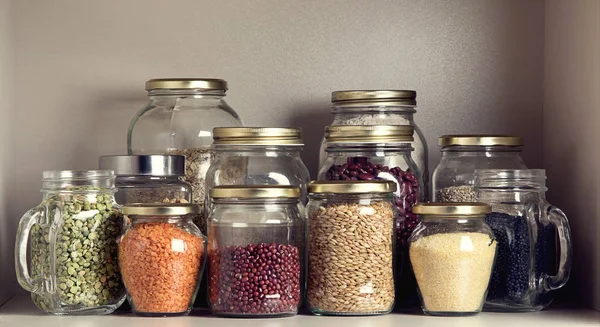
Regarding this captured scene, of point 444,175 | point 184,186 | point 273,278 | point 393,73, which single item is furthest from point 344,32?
point 273,278

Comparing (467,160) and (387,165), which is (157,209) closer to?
(387,165)

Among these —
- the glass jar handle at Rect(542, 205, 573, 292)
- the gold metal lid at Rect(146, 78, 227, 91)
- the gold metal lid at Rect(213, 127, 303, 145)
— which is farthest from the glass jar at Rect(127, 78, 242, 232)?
the glass jar handle at Rect(542, 205, 573, 292)

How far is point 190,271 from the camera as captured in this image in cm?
141

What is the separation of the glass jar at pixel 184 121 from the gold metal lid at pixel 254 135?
114 mm

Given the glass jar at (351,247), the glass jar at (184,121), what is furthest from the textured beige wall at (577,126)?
the glass jar at (184,121)

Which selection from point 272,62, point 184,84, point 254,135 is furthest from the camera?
point 272,62

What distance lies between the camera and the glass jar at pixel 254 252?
54.4 inches

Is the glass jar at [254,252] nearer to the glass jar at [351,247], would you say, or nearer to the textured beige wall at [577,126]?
the glass jar at [351,247]

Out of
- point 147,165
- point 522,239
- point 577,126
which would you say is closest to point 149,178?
point 147,165

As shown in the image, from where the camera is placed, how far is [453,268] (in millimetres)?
1389

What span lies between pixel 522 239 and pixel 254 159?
0.43 metres

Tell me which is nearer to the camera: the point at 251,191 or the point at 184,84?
the point at 251,191

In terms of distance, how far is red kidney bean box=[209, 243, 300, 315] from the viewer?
4.53 ft

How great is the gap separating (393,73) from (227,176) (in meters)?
0.41
